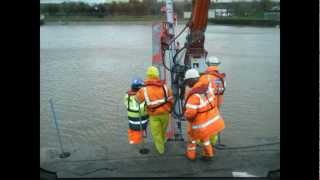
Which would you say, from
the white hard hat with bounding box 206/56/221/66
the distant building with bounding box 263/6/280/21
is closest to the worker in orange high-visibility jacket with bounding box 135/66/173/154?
the white hard hat with bounding box 206/56/221/66

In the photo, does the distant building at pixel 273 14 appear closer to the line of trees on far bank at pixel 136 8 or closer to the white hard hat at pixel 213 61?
the line of trees on far bank at pixel 136 8

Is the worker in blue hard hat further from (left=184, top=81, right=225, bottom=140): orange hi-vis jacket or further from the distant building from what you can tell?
the distant building

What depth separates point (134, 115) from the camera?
4449 millimetres

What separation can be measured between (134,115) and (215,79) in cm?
77

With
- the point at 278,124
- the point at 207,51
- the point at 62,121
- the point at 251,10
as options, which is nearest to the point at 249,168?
the point at 278,124

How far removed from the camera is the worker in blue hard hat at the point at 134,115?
4.39 m

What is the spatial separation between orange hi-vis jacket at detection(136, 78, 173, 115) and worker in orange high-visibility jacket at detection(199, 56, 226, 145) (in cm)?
39

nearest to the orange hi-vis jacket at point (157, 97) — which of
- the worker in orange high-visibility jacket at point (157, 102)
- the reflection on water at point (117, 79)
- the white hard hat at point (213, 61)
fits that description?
the worker in orange high-visibility jacket at point (157, 102)

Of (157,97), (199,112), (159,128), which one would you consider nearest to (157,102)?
(157,97)

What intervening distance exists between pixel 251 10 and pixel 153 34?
84 centimetres

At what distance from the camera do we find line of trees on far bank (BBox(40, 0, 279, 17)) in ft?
13.8

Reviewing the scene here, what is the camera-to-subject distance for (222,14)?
426cm

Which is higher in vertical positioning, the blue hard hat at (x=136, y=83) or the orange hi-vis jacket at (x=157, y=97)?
the blue hard hat at (x=136, y=83)

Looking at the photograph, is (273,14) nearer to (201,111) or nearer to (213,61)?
(213,61)
